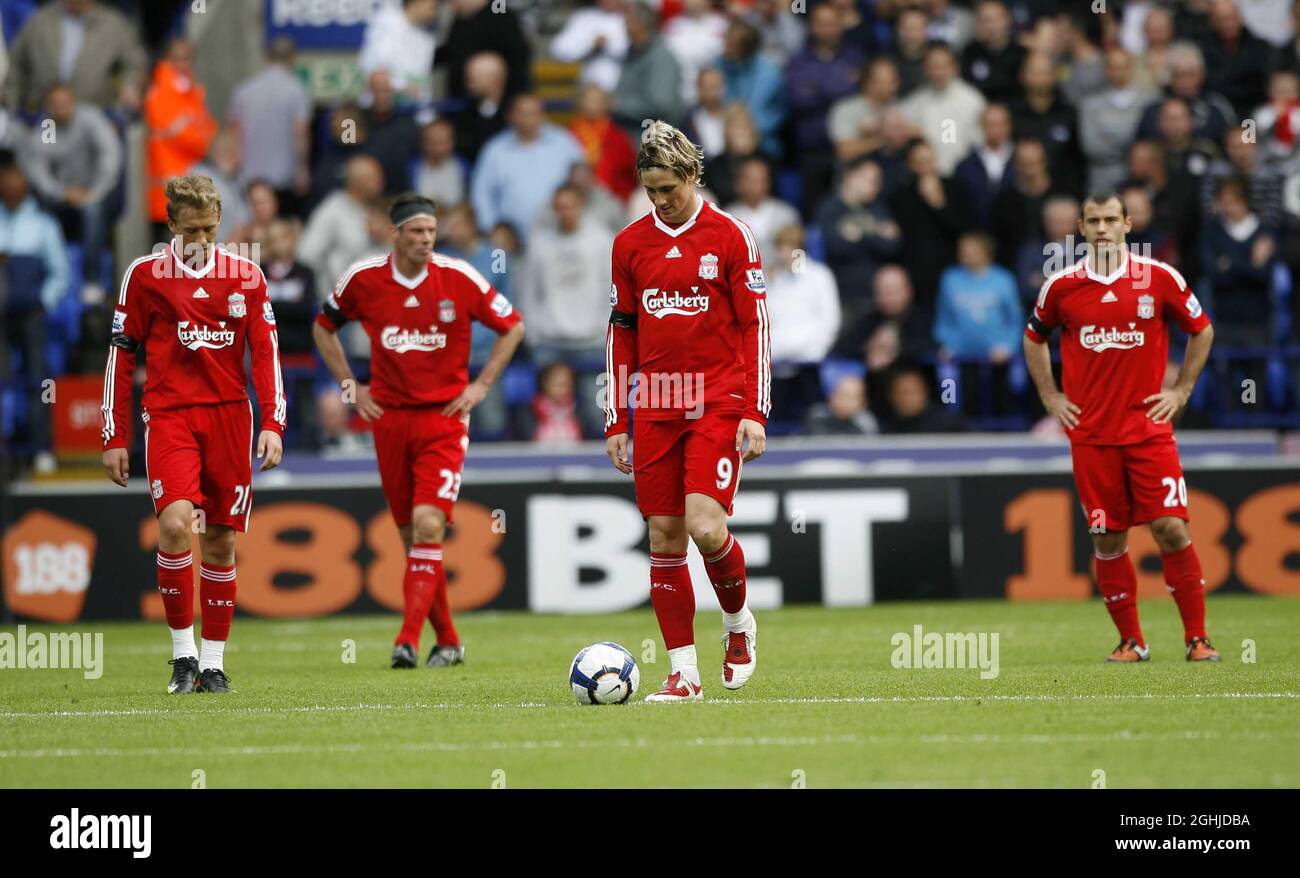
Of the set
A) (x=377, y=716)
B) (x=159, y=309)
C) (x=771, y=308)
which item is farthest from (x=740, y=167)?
(x=377, y=716)

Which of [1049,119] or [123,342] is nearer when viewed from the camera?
[123,342]

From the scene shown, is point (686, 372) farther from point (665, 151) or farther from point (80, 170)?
point (80, 170)

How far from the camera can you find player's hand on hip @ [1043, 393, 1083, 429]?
11367 mm

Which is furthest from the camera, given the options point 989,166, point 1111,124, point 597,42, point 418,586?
point 597,42

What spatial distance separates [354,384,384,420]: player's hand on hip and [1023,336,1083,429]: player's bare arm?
3863 millimetres

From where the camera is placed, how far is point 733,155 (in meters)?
18.7

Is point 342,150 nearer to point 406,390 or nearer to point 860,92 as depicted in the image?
point 860,92

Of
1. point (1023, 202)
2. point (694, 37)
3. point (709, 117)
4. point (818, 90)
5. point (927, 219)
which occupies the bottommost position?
point (927, 219)

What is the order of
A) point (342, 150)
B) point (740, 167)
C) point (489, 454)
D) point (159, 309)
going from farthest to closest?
1. point (342, 150)
2. point (740, 167)
3. point (489, 454)
4. point (159, 309)

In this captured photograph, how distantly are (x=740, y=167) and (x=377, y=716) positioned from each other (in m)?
10.2

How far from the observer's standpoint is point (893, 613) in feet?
50.7

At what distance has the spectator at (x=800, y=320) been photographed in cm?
1756

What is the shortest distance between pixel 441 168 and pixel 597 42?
280 centimetres

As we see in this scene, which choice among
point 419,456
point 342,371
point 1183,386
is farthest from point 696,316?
point 342,371
